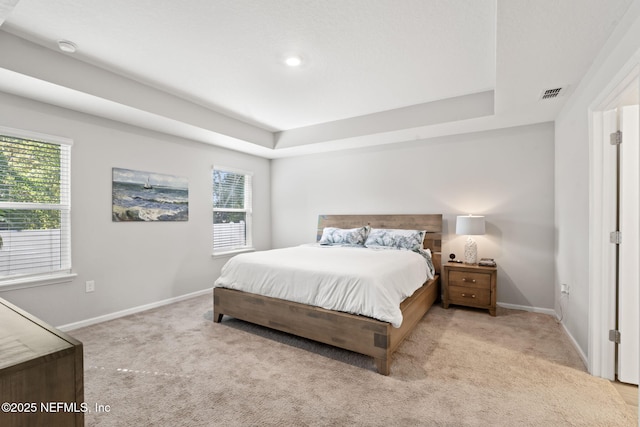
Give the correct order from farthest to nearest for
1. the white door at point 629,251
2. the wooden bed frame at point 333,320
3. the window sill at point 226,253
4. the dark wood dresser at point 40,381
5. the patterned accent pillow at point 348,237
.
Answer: the window sill at point 226,253, the patterned accent pillow at point 348,237, the wooden bed frame at point 333,320, the white door at point 629,251, the dark wood dresser at point 40,381

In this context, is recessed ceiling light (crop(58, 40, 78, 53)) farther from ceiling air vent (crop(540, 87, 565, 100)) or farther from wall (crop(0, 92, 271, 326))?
ceiling air vent (crop(540, 87, 565, 100))

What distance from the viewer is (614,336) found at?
2.16m

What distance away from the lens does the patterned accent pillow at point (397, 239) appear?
3.95 meters

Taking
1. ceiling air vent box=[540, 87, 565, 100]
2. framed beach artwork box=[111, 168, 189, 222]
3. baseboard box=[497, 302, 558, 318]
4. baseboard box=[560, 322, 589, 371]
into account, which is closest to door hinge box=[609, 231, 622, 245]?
baseboard box=[560, 322, 589, 371]

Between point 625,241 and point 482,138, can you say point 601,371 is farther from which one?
point 482,138

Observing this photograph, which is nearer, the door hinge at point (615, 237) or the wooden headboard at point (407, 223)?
the door hinge at point (615, 237)

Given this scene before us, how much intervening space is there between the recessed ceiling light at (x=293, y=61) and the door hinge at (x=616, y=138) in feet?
8.07

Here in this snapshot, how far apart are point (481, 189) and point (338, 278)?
2.58 m

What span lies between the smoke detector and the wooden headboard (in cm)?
182

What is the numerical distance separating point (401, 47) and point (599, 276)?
7.48 ft

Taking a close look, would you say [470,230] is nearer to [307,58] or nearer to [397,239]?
[397,239]

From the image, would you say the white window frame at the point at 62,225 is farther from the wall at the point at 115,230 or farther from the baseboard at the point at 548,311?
the baseboard at the point at 548,311

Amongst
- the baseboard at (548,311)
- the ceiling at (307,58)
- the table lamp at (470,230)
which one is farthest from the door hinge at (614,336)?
the ceiling at (307,58)

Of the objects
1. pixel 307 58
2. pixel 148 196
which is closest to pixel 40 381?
pixel 307 58
